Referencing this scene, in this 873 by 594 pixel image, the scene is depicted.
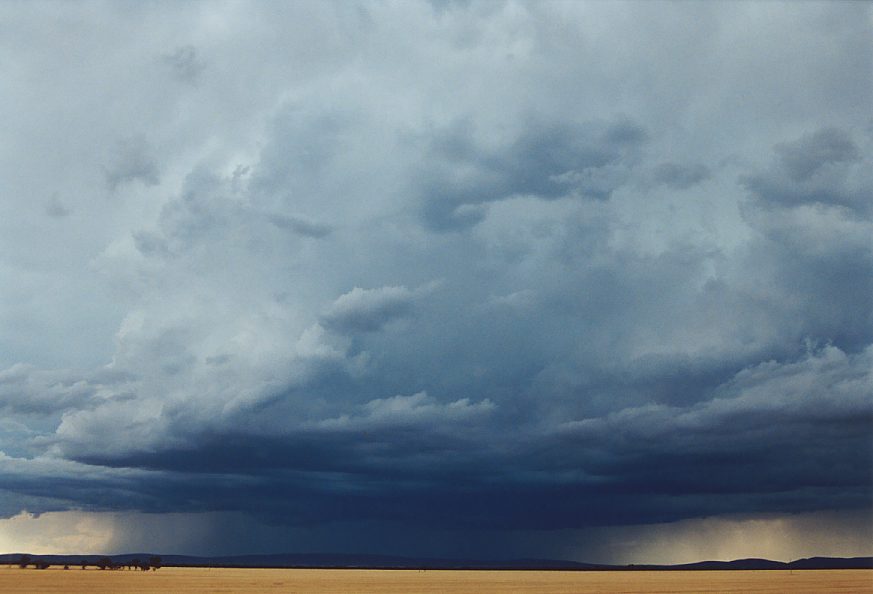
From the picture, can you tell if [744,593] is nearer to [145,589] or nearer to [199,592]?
[199,592]

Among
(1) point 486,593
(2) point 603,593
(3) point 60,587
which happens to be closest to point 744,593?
(2) point 603,593

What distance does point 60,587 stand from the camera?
125250 mm

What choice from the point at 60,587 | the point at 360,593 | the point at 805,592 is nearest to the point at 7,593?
the point at 60,587

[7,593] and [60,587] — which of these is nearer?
[7,593]

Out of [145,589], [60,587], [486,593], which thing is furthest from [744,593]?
[60,587]

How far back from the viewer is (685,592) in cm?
12275

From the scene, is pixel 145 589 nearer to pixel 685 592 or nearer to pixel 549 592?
pixel 549 592

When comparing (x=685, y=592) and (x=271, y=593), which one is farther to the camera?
(x=685, y=592)

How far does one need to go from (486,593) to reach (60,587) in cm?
6305

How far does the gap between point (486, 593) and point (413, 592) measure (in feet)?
35.1

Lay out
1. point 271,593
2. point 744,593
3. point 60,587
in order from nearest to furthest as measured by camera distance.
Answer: point 271,593 → point 744,593 → point 60,587

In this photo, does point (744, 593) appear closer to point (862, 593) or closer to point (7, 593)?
point (862, 593)

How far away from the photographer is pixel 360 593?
111812mm

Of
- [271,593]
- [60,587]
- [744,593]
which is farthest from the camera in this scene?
[60,587]
